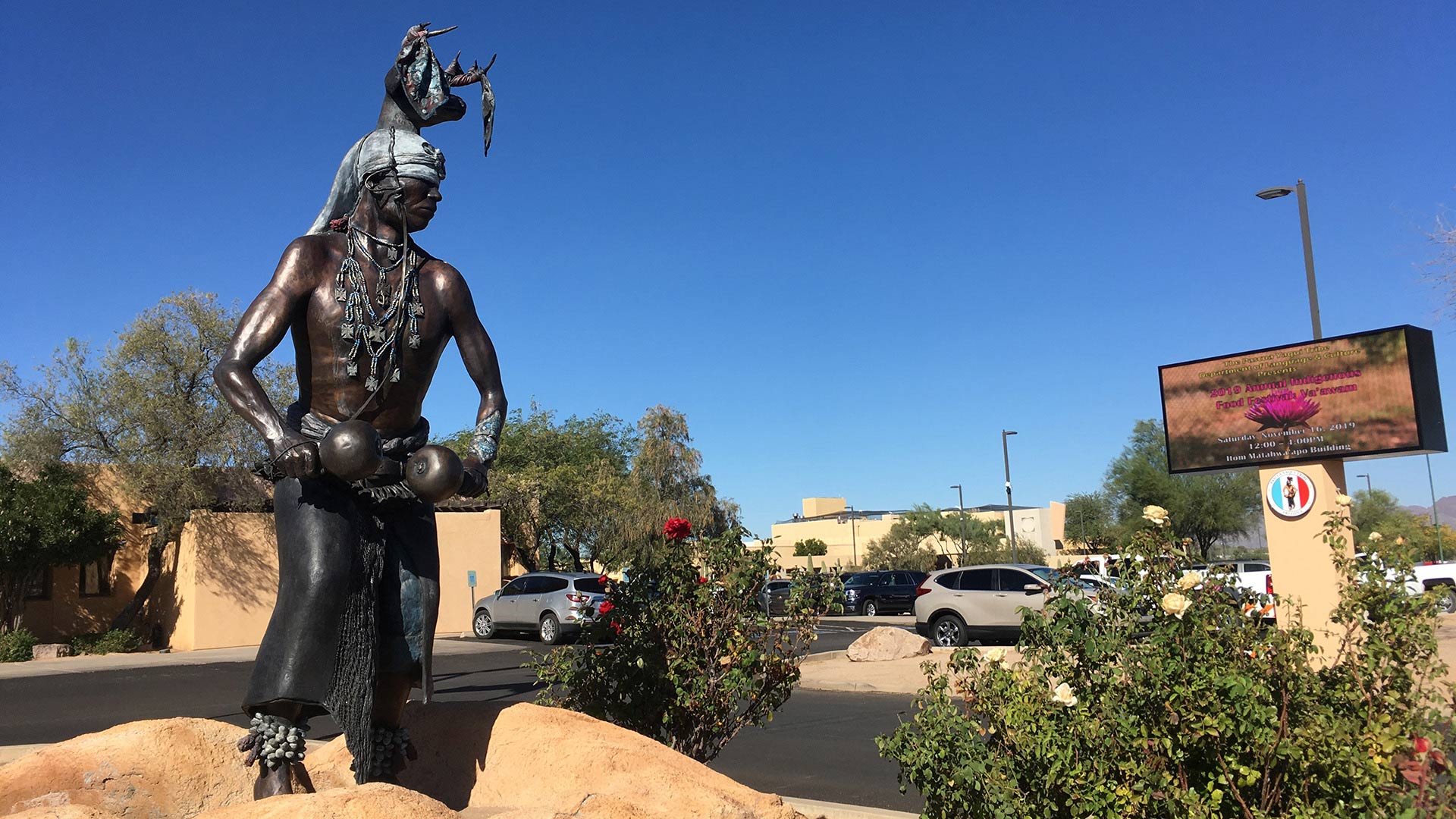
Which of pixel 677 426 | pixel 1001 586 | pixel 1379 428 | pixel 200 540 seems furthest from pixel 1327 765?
pixel 677 426

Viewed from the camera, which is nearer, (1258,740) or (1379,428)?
(1258,740)

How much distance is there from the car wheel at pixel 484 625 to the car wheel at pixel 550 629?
185 cm

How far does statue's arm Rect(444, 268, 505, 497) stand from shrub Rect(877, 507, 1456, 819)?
1.92 m

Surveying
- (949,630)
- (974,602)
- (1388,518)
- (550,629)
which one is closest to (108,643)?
(550,629)

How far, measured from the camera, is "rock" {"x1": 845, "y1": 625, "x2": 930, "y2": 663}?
16.5m

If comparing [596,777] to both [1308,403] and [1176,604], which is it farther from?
[1308,403]

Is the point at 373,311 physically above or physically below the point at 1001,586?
above

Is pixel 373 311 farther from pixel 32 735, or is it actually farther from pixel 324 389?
pixel 32 735

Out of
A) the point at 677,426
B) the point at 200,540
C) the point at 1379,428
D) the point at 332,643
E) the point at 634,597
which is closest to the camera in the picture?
the point at 332,643

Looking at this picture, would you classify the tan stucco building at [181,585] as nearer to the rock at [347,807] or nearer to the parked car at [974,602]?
the parked car at [974,602]

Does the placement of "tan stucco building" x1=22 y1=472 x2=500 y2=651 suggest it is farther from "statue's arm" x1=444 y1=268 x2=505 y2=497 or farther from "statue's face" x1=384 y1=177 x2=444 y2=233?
"statue's face" x1=384 y1=177 x2=444 y2=233

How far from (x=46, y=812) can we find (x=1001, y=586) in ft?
54.9

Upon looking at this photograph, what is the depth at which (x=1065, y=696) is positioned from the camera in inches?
119

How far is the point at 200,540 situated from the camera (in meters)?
21.8
